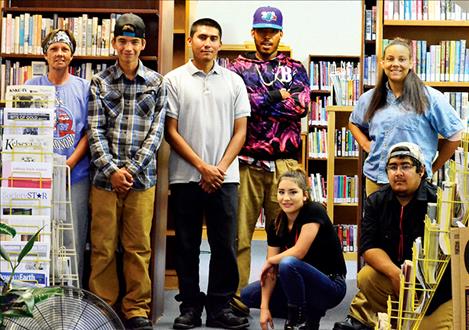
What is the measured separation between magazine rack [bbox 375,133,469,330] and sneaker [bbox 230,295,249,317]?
1613mm

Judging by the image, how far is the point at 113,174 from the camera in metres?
4.28

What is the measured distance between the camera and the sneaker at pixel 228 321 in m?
4.45

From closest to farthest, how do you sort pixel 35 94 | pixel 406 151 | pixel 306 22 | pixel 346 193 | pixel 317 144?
pixel 35 94 → pixel 406 151 → pixel 346 193 → pixel 317 144 → pixel 306 22

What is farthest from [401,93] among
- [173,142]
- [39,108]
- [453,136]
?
[39,108]

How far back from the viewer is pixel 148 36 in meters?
5.04

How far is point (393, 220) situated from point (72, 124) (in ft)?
5.30

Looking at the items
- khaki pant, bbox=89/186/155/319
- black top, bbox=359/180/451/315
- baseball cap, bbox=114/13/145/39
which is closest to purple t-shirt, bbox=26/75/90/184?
khaki pant, bbox=89/186/155/319

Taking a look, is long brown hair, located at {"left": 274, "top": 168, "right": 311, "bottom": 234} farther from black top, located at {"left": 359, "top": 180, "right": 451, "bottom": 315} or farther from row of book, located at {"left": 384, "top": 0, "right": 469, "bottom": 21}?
row of book, located at {"left": 384, "top": 0, "right": 469, "bottom": 21}

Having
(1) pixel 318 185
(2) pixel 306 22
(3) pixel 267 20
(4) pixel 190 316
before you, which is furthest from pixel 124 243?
(2) pixel 306 22

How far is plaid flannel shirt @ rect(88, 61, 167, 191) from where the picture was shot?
4.31 meters

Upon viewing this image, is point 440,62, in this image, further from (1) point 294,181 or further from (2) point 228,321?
(2) point 228,321

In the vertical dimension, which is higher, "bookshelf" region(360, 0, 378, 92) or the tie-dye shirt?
"bookshelf" region(360, 0, 378, 92)

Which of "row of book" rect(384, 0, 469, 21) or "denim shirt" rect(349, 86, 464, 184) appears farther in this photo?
"row of book" rect(384, 0, 469, 21)

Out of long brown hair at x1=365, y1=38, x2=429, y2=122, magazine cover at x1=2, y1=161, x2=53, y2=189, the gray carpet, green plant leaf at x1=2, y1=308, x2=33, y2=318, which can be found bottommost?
the gray carpet
